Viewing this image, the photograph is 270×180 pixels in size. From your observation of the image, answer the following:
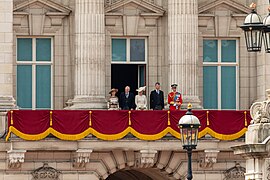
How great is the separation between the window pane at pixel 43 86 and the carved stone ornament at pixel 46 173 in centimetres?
550

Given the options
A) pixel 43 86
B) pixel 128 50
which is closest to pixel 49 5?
pixel 43 86

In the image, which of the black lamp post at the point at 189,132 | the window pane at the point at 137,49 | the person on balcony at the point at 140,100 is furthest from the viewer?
the window pane at the point at 137,49

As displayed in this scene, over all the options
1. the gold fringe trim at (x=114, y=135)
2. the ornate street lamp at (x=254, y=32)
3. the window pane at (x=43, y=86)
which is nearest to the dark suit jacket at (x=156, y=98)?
the gold fringe trim at (x=114, y=135)

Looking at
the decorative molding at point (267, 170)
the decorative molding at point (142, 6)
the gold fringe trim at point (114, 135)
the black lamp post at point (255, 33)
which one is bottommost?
the decorative molding at point (267, 170)

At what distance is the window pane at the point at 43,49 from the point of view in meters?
90.4

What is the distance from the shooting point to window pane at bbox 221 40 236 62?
92.5 m

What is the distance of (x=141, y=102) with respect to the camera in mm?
87250

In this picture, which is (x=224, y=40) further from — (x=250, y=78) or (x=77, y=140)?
(x=77, y=140)

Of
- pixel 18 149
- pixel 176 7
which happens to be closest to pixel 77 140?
pixel 18 149

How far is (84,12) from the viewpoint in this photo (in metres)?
88.8

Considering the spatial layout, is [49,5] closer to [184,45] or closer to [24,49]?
[24,49]

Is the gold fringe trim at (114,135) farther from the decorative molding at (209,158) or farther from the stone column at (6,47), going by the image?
the stone column at (6,47)

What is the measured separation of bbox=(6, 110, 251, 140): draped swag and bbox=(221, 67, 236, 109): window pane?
21.2 ft

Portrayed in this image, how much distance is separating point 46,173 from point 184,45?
987 centimetres
